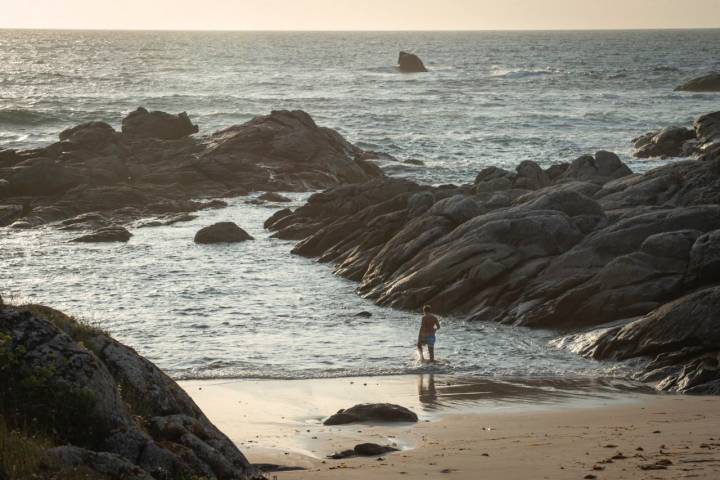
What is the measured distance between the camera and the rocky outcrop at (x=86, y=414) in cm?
1156

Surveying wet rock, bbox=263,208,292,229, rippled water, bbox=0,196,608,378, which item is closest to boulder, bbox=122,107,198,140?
wet rock, bbox=263,208,292,229

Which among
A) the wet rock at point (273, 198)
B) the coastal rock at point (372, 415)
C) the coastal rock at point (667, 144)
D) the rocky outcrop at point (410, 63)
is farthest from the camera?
the rocky outcrop at point (410, 63)

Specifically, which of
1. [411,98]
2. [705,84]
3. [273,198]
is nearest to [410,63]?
[411,98]

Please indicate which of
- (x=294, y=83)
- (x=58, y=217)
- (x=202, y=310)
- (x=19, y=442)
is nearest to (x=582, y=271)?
(x=202, y=310)

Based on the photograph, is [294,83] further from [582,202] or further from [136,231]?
[582,202]

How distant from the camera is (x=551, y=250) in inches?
1161

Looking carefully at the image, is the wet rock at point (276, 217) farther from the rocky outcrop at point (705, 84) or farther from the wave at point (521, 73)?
the wave at point (521, 73)

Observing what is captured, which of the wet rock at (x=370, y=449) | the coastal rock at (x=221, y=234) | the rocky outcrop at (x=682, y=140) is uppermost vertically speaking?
the rocky outcrop at (x=682, y=140)

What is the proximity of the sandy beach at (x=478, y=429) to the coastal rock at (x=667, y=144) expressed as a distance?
1738 inches

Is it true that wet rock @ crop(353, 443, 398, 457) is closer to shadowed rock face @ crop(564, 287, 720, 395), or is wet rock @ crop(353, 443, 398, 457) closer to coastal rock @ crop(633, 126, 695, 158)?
shadowed rock face @ crop(564, 287, 720, 395)

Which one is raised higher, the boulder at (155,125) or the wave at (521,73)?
the wave at (521,73)

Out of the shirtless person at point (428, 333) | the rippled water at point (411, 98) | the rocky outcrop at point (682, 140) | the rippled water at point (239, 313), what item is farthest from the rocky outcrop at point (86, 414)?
the rocky outcrop at point (682, 140)

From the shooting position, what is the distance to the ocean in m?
26.1

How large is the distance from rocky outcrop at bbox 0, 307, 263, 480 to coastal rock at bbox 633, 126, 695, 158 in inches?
2156
